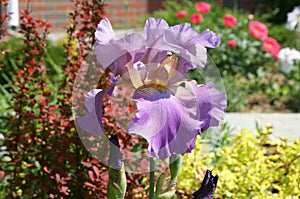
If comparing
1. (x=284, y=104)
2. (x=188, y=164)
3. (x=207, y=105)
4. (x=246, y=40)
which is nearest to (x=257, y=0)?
(x=246, y=40)

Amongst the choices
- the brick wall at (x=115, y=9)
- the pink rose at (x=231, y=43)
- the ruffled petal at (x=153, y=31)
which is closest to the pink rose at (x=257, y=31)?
the pink rose at (x=231, y=43)

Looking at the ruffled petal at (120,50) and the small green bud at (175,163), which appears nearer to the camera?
the ruffled petal at (120,50)

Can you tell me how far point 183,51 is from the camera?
5.52 ft

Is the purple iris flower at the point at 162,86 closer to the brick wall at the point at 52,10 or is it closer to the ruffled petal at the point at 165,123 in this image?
the ruffled petal at the point at 165,123

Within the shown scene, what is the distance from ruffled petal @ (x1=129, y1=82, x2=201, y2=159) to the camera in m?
1.60

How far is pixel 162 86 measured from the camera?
172cm

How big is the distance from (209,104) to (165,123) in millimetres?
181

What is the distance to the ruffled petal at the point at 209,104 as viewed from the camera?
1.72 meters

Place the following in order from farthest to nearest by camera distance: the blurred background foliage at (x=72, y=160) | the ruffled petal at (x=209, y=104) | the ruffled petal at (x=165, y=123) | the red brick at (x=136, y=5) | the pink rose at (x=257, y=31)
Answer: the red brick at (x=136, y=5), the pink rose at (x=257, y=31), the blurred background foliage at (x=72, y=160), the ruffled petal at (x=209, y=104), the ruffled petal at (x=165, y=123)

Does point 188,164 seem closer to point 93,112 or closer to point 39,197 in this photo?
point 39,197

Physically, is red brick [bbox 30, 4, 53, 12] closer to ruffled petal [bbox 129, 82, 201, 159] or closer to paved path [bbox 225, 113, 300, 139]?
paved path [bbox 225, 113, 300, 139]

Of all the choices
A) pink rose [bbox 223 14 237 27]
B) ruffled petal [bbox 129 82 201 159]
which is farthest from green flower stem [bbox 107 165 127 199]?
pink rose [bbox 223 14 237 27]

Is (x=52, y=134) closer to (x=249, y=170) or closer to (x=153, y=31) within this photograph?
(x=249, y=170)

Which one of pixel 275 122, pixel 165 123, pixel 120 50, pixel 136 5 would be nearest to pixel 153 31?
pixel 120 50
